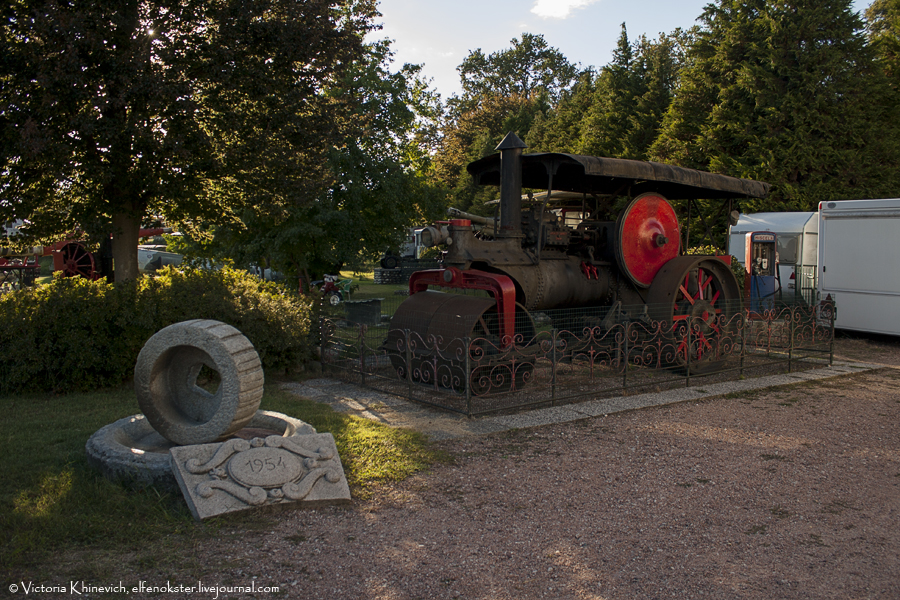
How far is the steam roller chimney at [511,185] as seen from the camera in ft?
28.8

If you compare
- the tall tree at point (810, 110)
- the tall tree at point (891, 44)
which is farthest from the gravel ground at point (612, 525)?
the tall tree at point (891, 44)

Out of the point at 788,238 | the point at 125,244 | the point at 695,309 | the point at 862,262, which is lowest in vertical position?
the point at 695,309

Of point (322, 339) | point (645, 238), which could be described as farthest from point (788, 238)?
point (322, 339)

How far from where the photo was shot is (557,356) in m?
8.77

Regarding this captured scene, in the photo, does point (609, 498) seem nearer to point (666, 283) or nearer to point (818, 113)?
point (666, 283)

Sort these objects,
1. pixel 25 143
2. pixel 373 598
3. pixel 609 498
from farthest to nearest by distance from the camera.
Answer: pixel 25 143 → pixel 609 498 → pixel 373 598

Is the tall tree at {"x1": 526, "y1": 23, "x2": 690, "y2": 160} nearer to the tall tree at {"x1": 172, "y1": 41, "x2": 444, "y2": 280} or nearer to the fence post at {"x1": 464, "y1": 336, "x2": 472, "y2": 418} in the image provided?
the tall tree at {"x1": 172, "y1": 41, "x2": 444, "y2": 280}

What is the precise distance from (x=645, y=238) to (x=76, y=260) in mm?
18213

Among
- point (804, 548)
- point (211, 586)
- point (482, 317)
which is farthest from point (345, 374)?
point (804, 548)

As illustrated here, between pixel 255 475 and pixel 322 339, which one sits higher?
pixel 322 339

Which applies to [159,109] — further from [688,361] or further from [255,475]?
[688,361]

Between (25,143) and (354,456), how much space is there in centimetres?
561

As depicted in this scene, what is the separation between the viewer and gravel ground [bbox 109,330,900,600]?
377cm

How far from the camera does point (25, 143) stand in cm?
779
